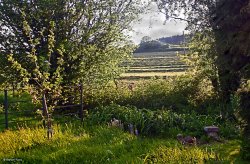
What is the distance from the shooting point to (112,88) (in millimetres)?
14328

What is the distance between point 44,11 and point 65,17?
1.03 meters

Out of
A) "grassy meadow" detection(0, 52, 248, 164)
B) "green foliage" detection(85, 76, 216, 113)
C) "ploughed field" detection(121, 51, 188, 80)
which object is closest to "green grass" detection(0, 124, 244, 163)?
"grassy meadow" detection(0, 52, 248, 164)

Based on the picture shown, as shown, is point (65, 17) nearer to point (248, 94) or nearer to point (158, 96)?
point (158, 96)

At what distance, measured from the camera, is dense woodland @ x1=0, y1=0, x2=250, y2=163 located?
6.20 meters

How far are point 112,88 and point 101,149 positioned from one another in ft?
23.8

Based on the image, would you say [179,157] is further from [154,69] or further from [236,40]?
[154,69]

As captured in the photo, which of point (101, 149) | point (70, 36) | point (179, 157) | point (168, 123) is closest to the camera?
point (179, 157)

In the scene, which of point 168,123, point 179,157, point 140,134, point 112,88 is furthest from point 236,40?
point 112,88

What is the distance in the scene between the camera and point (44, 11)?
1323 cm

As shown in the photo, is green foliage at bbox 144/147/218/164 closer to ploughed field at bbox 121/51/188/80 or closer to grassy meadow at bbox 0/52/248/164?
grassy meadow at bbox 0/52/248/164

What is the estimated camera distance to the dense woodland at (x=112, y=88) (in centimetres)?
620

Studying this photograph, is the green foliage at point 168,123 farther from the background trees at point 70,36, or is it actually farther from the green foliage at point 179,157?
the background trees at point 70,36

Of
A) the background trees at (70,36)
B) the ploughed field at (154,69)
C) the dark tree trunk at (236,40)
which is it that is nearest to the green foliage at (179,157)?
the dark tree trunk at (236,40)

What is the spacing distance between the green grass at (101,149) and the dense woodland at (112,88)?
0.9 inches
